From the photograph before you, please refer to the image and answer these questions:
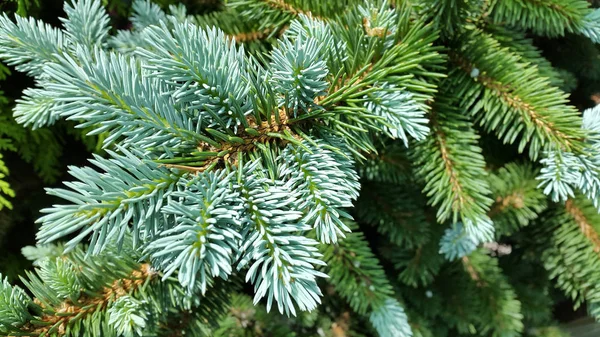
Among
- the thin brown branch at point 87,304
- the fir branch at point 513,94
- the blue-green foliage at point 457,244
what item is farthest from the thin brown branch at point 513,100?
the thin brown branch at point 87,304

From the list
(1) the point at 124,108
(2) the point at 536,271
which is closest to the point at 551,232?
(2) the point at 536,271

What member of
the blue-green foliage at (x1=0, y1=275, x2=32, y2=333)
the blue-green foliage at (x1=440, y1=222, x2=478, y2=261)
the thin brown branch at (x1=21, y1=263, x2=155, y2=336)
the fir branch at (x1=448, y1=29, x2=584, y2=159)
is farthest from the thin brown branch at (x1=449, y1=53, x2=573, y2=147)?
the blue-green foliage at (x1=0, y1=275, x2=32, y2=333)

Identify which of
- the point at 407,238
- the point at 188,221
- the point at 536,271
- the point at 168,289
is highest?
the point at 188,221

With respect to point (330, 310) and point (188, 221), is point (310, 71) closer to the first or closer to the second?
point (188, 221)

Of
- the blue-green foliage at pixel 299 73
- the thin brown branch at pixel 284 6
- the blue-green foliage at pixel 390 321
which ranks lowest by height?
the blue-green foliage at pixel 390 321

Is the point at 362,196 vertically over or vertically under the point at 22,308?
under

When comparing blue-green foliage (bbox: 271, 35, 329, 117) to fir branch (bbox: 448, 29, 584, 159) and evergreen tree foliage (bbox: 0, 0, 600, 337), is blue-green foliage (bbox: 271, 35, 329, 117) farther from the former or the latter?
fir branch (bbox: 448, 29, 584, 159)

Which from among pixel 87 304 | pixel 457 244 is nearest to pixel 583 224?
pixel 457 244

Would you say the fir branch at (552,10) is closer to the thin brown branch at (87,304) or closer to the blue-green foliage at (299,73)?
the blue-green foliage at (299,73)
